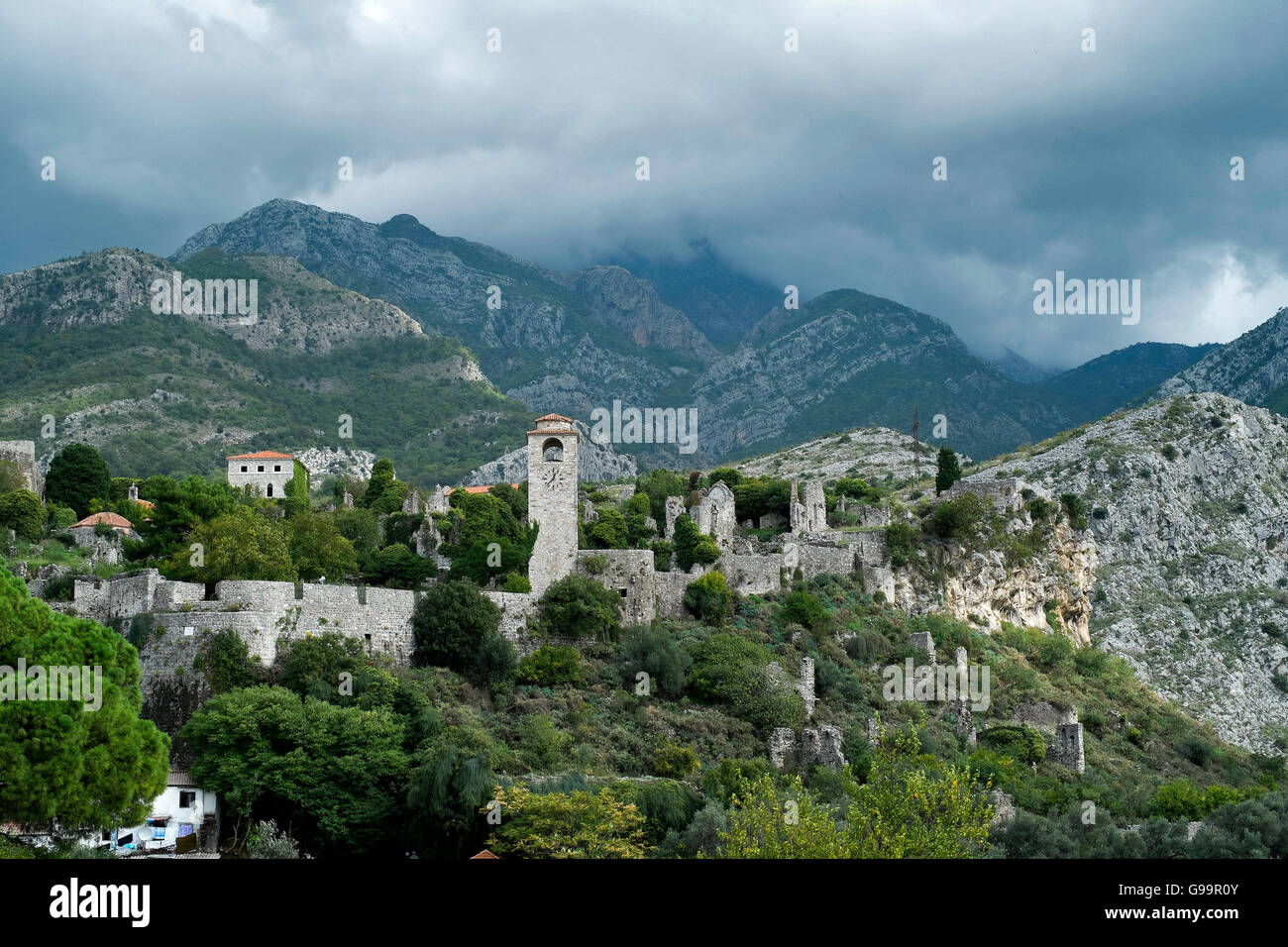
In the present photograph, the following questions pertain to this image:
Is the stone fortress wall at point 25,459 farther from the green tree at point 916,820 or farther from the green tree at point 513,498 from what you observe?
the green tree at point 916,820

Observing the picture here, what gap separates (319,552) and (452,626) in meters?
8.95

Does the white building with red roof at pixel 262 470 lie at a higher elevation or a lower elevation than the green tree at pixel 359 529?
higher

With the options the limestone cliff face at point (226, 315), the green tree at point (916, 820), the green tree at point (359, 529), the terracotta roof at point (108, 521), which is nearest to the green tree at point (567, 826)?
the green tree at point (916, 820)

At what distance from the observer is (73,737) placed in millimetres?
29641

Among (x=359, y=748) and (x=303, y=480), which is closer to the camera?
(x=359, y=748)

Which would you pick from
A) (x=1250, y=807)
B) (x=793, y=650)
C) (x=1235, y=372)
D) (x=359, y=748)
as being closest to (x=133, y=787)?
(x=359, y=748)

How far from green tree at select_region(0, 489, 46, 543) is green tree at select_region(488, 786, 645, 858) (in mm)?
32231

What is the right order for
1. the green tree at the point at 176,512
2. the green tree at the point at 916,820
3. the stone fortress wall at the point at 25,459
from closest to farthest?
the green tree at the point at 916,820
the green tree at the point at 176,512
the stone fortress wall at the point at 25,459

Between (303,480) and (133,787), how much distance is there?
4583cm

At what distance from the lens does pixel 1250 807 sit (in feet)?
121

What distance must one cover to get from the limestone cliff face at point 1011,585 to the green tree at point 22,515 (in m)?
37.7

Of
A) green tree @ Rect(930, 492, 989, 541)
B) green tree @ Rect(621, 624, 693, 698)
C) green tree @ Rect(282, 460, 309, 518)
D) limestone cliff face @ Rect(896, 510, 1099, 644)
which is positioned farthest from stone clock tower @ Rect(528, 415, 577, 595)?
green tree @ Rect(930, 492, 989, 541)

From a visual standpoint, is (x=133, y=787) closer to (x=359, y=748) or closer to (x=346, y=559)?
(x=359, y=748)

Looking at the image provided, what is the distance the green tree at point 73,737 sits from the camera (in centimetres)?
2909
